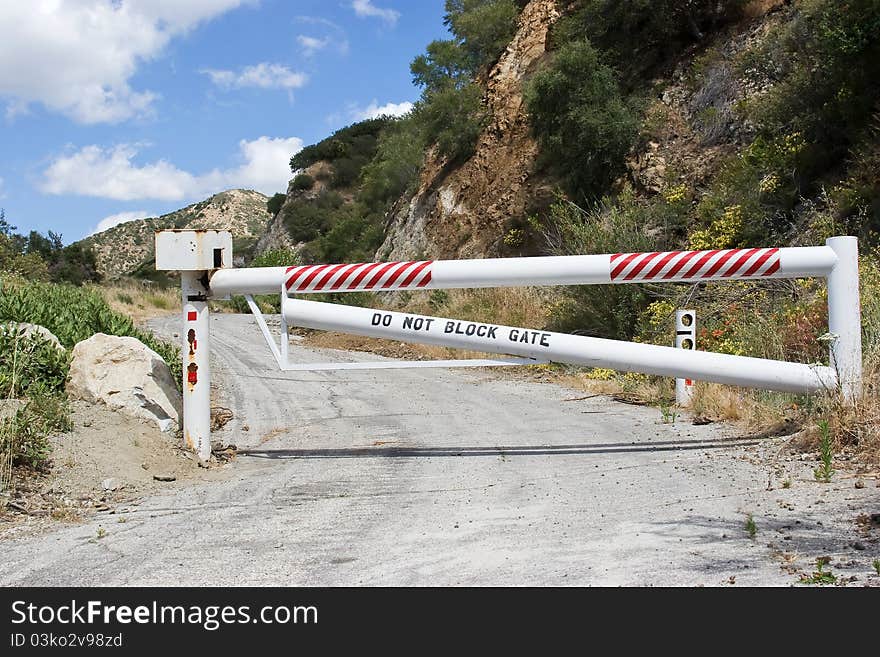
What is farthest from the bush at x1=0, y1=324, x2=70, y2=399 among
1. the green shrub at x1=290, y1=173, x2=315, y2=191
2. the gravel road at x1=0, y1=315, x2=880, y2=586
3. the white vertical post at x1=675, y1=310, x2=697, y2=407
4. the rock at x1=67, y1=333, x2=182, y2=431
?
the green shrub at x1=290, y1=173, x2=315, y2=191

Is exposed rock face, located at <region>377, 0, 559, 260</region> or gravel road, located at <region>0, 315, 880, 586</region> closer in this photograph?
gravel road, located at <region>0, 315, 880, 586</region>

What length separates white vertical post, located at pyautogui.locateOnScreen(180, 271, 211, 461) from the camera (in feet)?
25.9

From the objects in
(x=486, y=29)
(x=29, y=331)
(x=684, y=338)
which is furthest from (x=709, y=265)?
(x=486, y=29)

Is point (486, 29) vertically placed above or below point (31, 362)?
above

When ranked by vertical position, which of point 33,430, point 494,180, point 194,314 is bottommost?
point 33,430

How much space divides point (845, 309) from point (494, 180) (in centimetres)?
2170

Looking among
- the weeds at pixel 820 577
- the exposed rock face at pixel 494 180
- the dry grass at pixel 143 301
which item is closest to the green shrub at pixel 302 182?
the dry grass at pixel 143 301

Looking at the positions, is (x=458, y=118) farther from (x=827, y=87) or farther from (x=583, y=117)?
(x=827, y=87)

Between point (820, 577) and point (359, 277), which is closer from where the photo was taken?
point (820, 577)

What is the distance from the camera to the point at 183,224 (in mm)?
118438

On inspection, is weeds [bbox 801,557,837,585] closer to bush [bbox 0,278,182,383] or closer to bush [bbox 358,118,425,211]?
bush [bbox 0,278,182,383]

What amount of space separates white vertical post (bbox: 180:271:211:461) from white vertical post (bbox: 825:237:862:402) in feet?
18.1

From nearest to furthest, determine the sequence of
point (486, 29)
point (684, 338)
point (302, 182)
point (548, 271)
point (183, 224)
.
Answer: point (548, 271) < point (684, 338) < point (486, 29) < point (302, 182) < point (183, 224)

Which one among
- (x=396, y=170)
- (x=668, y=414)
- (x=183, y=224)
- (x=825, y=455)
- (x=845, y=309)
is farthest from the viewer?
(x=183, y=224)
